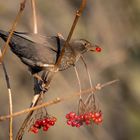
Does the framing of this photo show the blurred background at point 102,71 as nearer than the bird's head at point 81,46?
No

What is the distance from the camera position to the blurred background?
350 inches

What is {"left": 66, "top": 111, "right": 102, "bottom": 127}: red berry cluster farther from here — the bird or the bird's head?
the bird's head

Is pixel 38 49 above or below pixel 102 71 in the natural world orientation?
above

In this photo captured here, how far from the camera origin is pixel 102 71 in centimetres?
896

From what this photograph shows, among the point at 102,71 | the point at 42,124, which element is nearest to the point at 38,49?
the point at 42,124

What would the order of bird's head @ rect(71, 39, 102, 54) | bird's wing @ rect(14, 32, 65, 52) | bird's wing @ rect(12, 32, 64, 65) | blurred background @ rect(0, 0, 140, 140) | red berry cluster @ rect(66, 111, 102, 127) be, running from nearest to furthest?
red berry cluster @ rect(66, 111, 102, 127) < bird's wing @ rect(14, 32, 65, 52) < bird's wing @ rect(12, 32, 64, 65) < bird's head @ rect(71, 39, 102, 54) < blurred background @ rect(0, 0, 140, 140)

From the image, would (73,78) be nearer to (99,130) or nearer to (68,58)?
(99,130)

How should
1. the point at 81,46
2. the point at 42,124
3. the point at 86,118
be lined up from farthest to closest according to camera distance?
1. the point at 81,46
2. the point at 42,124
3. the point at 86,118

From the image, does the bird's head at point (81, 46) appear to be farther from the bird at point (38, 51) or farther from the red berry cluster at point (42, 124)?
the red berry cluster at point (42, 124)

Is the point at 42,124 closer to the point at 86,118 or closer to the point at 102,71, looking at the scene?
the point at 86,118

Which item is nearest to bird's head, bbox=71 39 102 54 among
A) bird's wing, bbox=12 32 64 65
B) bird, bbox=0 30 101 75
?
bird, bbox=0 30 101 75

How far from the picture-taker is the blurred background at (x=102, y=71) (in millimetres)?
8891

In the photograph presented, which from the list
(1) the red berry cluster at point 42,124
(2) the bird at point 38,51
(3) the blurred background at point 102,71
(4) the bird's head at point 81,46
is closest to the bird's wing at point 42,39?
(2) the bird at point 38,51

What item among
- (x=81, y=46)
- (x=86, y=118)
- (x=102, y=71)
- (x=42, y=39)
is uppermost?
(x=42, y=39)
